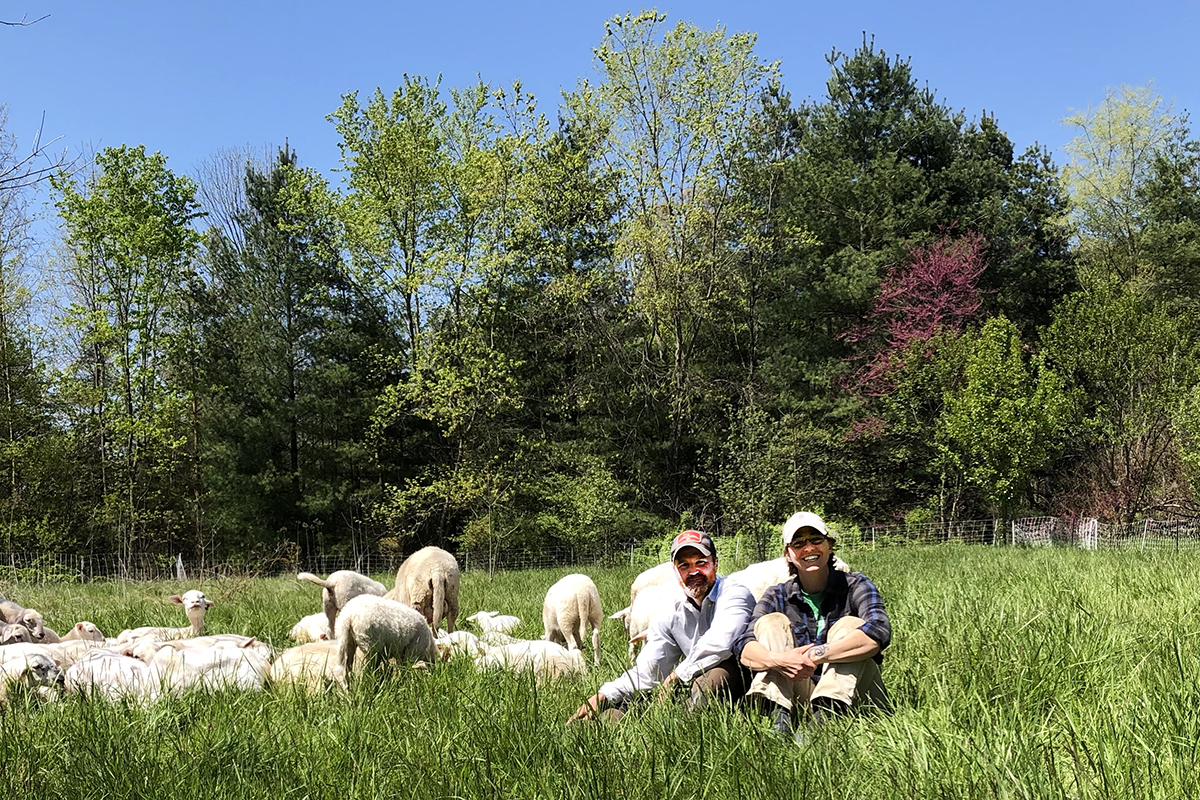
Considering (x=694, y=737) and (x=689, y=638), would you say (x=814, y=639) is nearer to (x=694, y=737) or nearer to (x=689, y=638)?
(x=689, y=638)

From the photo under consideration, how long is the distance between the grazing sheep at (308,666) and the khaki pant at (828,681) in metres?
2.75

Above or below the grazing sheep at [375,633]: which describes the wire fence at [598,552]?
below

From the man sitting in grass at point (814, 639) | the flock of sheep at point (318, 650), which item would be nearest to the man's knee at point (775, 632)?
the man sitting in grass at point (814, 639)

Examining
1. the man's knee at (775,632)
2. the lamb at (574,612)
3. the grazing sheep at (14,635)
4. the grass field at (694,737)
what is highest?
the man's knee at (775,632)

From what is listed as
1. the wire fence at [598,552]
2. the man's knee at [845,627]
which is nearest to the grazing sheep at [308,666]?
the man's knee at [845,627]

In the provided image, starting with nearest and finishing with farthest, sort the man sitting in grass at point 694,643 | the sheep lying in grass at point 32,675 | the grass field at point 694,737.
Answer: the grass field at point 694,737 → the man sitting in grass at point 694,643 → the sheep lying in grass at point 32,675

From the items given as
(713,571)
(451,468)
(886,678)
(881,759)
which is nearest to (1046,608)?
(886,678)

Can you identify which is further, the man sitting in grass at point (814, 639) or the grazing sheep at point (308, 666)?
the grazing sheep at point (308, 666)

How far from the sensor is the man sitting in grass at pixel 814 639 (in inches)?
162

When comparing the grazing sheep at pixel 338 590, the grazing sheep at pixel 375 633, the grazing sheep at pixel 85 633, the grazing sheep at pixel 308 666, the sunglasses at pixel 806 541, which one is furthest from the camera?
the grazing sheep at pixel 338 590

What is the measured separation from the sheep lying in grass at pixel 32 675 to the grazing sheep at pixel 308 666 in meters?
1.24

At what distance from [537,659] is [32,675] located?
3112 millimetres

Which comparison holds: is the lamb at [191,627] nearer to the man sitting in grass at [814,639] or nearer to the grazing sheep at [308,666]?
the grazing sheep at [308,666]

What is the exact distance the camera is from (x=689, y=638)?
4.93 metres
